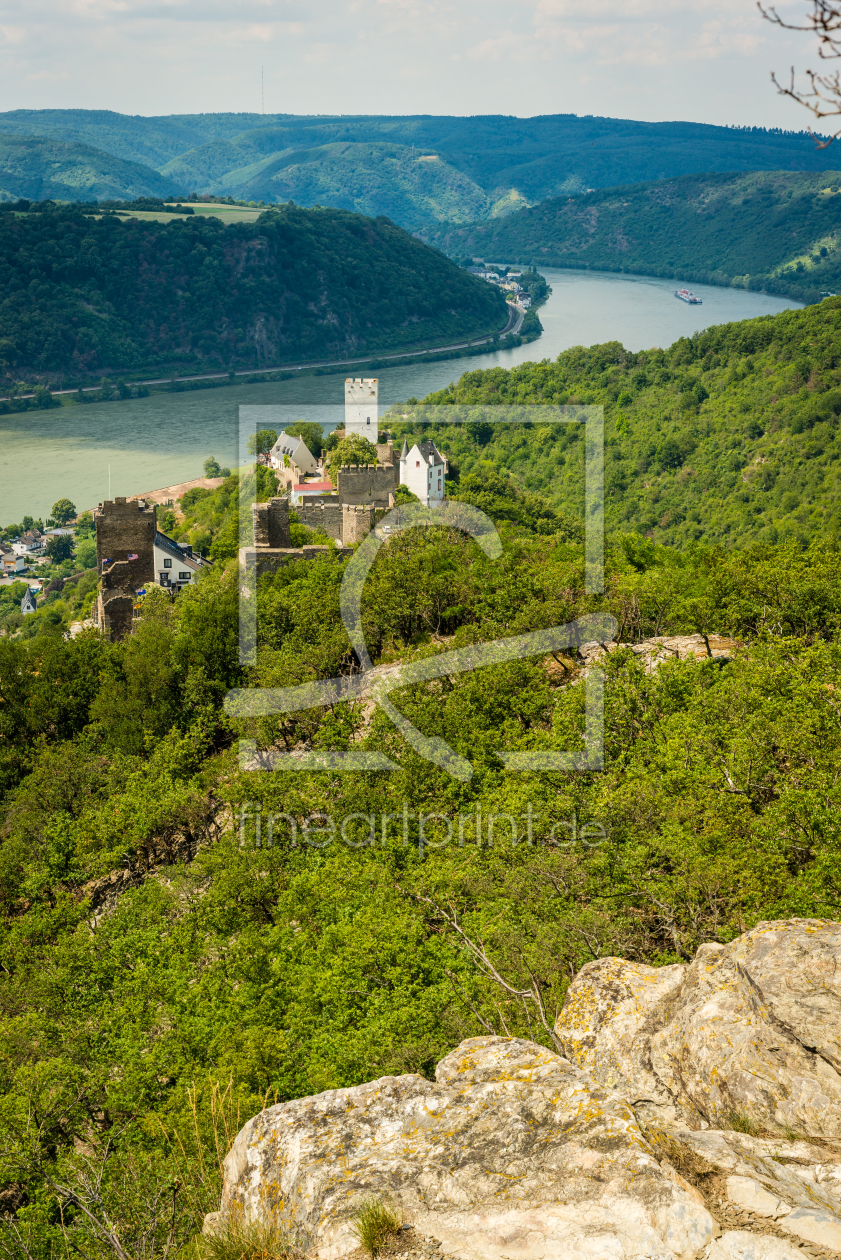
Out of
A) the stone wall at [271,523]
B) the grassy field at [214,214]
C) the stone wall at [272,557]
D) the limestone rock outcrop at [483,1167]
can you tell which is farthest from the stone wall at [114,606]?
the grassy field at [214,214]

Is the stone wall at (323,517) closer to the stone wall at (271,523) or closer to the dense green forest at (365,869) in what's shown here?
the stone wall at (271,523)

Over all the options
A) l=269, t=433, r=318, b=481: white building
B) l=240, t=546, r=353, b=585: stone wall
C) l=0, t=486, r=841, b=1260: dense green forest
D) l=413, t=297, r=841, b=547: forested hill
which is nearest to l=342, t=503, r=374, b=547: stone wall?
l=240, t=546, r=353, b=585: stone wall

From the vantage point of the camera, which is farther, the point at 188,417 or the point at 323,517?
the point at 188,417

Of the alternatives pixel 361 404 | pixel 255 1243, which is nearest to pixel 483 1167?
pixel 255 1243

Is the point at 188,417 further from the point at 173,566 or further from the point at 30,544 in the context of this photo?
the point at 173,566

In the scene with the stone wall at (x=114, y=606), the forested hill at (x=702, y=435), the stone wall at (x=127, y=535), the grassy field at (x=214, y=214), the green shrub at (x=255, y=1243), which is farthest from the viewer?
the grassy field at (x=214, y=214)

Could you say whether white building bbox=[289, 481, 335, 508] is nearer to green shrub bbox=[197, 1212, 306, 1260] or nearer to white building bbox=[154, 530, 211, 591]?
white building bbox=[154, 530, 211, 591]
